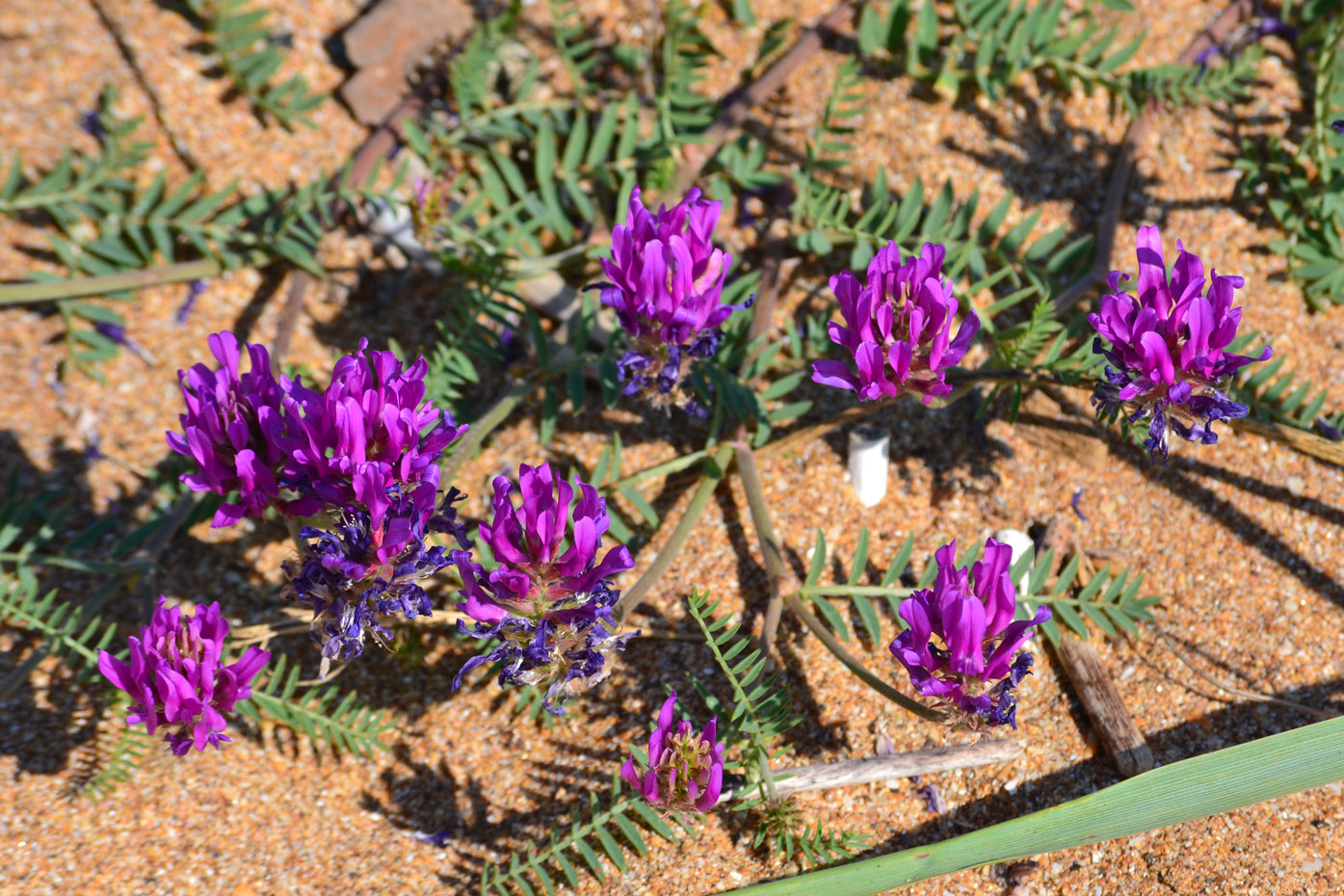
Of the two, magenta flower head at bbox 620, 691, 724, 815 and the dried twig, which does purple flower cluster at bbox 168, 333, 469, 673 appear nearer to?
magenta flower head at bbox 620, 691, 724, 815

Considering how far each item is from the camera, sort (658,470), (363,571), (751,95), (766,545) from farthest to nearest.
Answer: (751,95), (658,470), (766,545), (363,571)

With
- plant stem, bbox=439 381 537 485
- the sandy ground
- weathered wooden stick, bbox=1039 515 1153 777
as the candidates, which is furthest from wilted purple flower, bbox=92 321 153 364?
weathered wooden stick, bbox=1039 515 1153 777

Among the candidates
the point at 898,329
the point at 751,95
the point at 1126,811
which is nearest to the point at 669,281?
the point at 898,329

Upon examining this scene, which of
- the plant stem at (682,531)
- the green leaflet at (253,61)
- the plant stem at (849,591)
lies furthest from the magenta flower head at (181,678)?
the green leaflet at (253,61)

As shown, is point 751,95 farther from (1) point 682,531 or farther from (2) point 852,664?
(2) point 852,664

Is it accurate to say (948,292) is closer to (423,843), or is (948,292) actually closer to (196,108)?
(423,843)

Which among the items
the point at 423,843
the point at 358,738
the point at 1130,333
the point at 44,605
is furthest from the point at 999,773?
the point at 44,605

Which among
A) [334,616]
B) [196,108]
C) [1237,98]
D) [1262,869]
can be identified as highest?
[1237,98]
